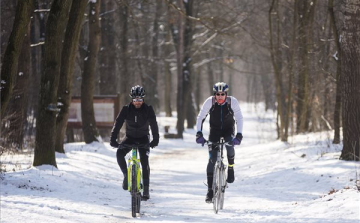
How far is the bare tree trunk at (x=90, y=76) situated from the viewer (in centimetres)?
2020

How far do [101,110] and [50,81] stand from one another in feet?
32.2

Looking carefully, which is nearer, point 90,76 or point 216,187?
point 216,187

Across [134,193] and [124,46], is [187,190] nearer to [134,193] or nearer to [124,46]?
[134,193]

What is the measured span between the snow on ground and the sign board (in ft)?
10.8

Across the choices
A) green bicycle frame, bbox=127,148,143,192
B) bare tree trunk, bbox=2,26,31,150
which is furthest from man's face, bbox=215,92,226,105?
bare tree trunk, bbox=2,26,31,150

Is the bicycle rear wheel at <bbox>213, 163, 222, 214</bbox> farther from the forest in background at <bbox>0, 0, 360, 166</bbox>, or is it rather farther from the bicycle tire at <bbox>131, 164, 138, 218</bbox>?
the forest in background at <bbox>0, 0, 360, 166</bbox>

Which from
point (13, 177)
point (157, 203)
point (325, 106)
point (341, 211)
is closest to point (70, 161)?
point (13, 177)

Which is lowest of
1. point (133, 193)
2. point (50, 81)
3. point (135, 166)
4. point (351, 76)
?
point (133, 193)

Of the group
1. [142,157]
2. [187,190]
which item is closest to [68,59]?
[187,190]

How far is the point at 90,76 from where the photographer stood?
20484 mm

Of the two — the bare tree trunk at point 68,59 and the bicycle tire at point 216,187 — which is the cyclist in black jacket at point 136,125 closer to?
the bicycle tire at point 216,187

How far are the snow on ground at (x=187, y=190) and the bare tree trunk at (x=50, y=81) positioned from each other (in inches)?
19.0

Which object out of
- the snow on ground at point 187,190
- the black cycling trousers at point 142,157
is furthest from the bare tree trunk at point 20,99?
the black cycling trousers at point 142,157

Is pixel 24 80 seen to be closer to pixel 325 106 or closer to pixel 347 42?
pixel 347 42
